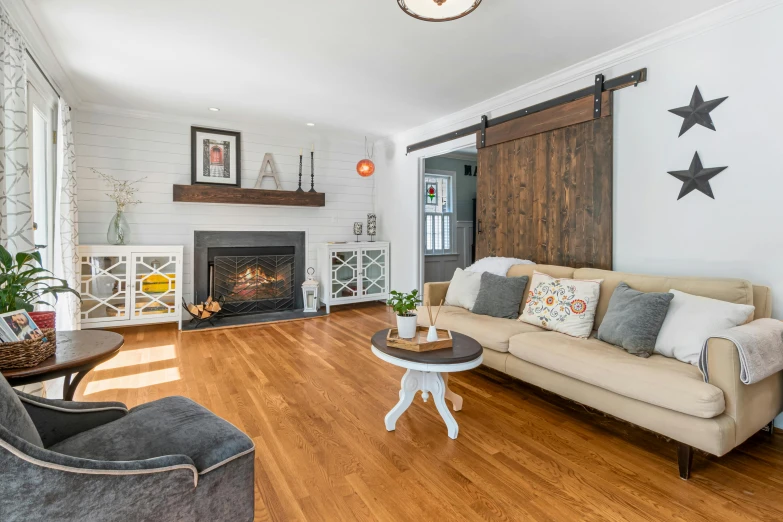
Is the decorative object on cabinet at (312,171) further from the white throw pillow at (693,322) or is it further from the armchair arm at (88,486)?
the armchair arm at (88,486)

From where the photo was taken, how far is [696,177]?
2807mm

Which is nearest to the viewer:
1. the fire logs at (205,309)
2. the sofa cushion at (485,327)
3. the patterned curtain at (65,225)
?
the sofa cushion at (485,327)

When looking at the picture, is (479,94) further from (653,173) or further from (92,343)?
(92,343)

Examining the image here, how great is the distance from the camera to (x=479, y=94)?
13.9 feet

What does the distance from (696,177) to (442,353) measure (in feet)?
7.12

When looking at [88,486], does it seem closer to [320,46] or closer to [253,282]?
[320,46]

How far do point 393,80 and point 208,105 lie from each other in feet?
7.33

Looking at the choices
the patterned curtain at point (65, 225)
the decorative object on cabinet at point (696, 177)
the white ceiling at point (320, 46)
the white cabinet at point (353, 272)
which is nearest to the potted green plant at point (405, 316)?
the white ceiling at point (320, 46)

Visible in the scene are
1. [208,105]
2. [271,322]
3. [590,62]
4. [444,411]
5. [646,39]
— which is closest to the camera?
[444,411]

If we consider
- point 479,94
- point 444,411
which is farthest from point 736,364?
point 479,94

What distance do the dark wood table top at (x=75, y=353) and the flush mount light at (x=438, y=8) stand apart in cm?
219

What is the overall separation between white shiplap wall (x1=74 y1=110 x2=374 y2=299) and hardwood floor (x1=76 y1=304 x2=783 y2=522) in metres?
2.07

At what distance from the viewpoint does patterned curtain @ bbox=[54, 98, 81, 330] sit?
143 inches

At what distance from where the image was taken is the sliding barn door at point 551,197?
11.1ft
